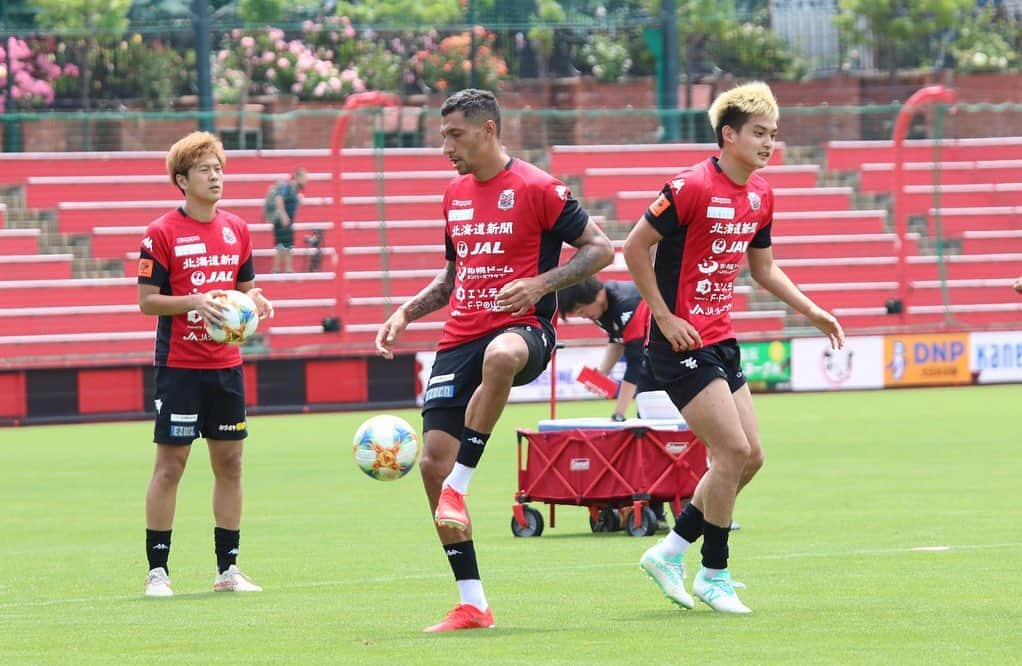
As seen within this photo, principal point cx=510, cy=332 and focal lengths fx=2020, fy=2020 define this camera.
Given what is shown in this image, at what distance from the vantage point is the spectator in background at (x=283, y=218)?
27391 mm

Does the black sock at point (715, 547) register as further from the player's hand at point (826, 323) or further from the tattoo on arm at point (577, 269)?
the tattoo on arm at point (577, 269)

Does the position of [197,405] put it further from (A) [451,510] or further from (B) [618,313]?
(B) [618,313]

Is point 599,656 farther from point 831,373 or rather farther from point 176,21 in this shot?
point 176,21

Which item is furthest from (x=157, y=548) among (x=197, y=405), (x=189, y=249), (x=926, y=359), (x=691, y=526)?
(x=926, y=359)

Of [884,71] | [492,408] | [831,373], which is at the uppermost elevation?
[884,71]

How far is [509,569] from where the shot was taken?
10.4m

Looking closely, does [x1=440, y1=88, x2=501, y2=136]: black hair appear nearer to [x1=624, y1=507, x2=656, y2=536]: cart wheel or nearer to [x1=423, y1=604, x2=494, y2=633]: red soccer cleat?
[x1=423, y1=604, x2=494, y2=633]: red soccer cleat

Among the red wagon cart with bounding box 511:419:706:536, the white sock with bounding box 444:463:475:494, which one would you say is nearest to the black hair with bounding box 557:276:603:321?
the red wagon cart with bounding box 511:419:706:536

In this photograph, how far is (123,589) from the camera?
Answer: 32.8 feet

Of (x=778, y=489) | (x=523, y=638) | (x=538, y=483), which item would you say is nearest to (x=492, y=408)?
(x=523, y=638)

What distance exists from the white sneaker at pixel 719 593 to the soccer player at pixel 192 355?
240 cm

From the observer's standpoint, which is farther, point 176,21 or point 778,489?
point 176,21

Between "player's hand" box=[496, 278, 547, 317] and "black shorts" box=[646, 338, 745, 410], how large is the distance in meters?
0.79

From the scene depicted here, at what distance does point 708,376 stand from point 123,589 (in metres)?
3.35
